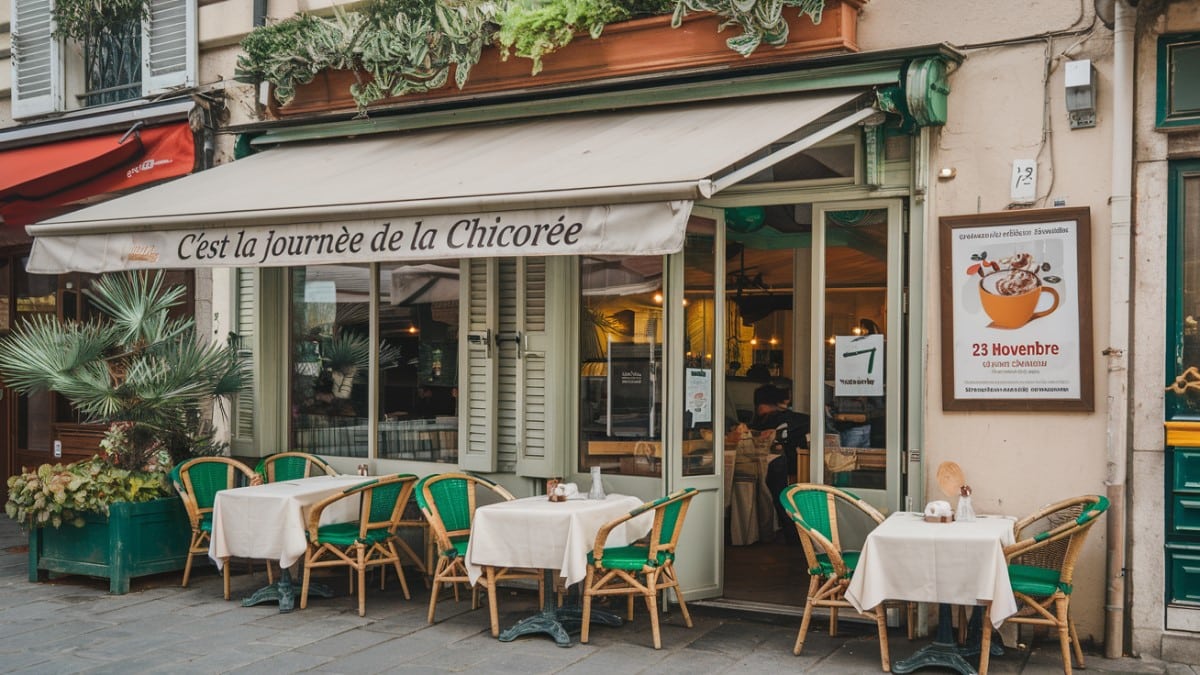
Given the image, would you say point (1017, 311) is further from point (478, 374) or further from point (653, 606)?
point (478, 374)

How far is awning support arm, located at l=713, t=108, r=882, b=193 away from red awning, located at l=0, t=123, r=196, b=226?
5.57 metres

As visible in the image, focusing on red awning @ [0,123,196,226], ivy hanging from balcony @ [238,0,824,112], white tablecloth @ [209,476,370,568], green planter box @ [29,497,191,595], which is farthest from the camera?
red awning @ [0,123,196,226]

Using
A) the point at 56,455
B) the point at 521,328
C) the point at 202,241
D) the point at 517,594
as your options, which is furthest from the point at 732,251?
the point at 56,455

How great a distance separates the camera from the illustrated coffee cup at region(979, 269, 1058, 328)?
675 centimetres

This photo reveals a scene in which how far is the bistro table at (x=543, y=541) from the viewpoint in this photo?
6727 mm

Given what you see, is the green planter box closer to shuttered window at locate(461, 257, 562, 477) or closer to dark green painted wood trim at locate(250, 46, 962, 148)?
shuttered window at locate(461, 257, 562, 477)

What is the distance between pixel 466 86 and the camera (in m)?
8.46

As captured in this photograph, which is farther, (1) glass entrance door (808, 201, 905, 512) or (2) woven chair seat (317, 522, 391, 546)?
(2) woven chair seat (317, 522, 391, 546)

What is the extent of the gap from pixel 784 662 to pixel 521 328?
3062mm

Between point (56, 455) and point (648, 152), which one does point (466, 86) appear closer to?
point (648, 152)

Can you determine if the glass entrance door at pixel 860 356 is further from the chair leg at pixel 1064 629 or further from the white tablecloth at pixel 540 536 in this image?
the white tablecloth at pixel 540 536

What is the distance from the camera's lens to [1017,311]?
6809mm

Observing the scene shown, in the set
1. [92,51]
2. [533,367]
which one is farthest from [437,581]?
[92,51]

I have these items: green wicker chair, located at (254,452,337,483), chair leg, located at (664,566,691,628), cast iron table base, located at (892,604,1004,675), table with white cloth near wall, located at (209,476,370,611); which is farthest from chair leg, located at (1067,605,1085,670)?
green wicker chair, located at (254,452,337,483)
